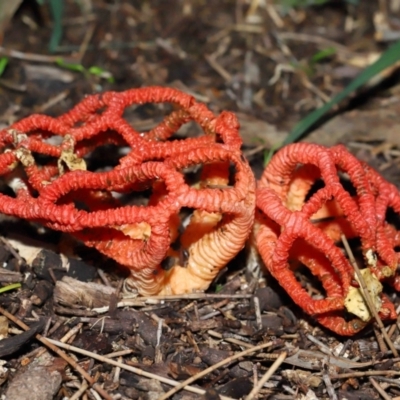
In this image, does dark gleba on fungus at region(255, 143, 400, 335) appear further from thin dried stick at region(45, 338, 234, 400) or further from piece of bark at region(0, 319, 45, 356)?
piece of bark at region(0, 319, 45, 356)

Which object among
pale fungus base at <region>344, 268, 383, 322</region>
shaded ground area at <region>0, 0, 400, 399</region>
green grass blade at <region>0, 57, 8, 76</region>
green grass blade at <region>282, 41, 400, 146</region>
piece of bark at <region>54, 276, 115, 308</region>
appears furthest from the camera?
green grass blade at <region>0, 57, 8, 76</region>

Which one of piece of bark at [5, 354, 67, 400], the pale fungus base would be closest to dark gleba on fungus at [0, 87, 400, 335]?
the pale fungus base

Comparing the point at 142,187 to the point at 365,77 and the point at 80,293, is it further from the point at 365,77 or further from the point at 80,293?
the point at 365,77

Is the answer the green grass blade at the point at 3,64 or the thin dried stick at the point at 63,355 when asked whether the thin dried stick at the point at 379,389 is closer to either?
the thin dried stick at the point at 63,355

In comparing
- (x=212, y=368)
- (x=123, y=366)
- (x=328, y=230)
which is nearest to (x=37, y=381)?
(x=123, y=366)

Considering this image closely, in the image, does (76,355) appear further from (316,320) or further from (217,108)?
(217,108)
